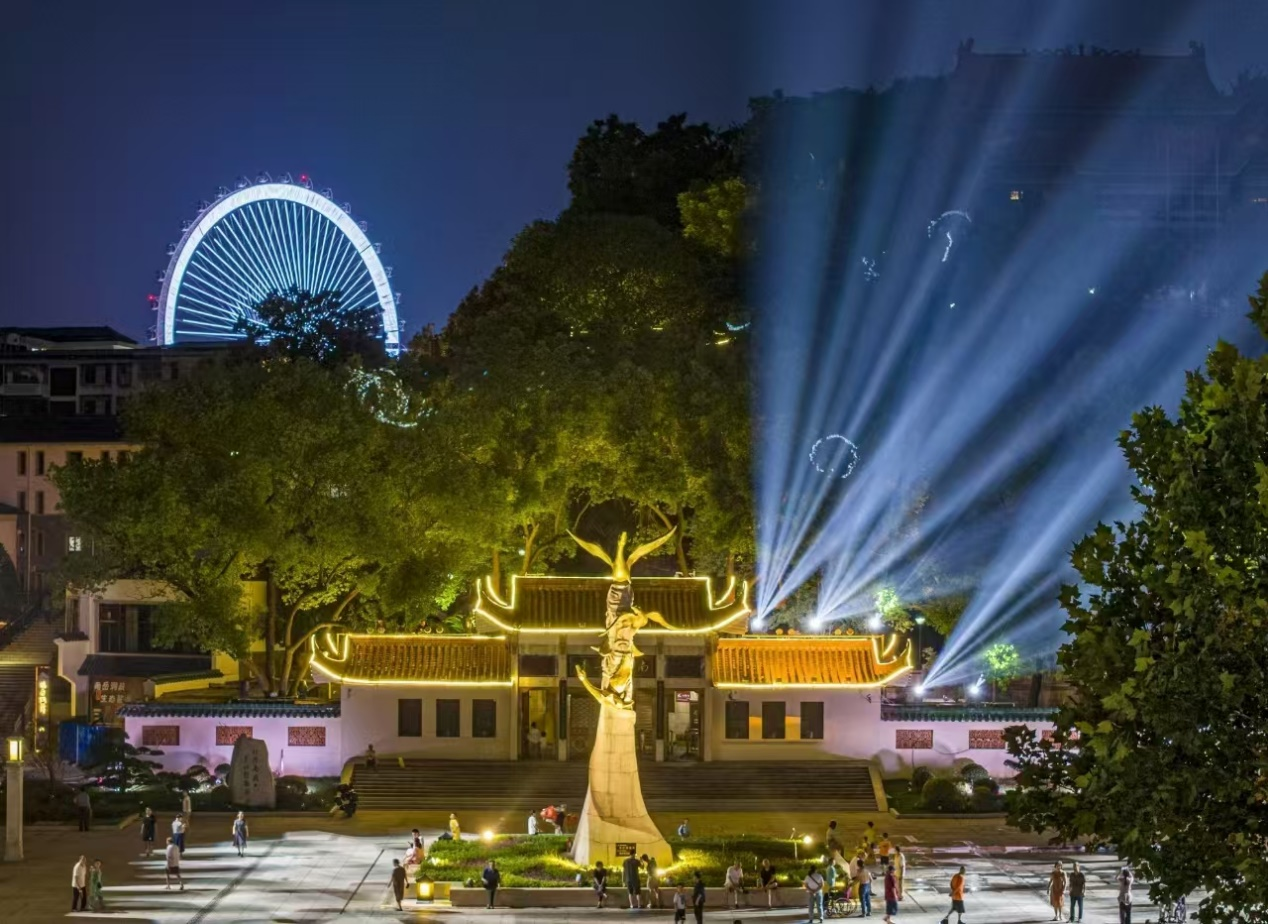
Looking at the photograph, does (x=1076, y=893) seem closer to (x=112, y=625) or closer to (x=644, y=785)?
(x=644, y=785)

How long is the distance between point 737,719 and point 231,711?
15.2 metres

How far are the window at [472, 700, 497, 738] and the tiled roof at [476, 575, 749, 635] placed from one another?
8.00 ft

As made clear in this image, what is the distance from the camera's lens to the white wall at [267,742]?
179 feet

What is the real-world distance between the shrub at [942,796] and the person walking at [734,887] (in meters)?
14.2

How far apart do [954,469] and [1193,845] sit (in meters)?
44.8

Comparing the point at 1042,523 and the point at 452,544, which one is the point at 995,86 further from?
the point at 452,544

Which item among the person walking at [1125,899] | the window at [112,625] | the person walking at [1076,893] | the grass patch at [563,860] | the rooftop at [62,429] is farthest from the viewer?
the rooftop at [62,429]

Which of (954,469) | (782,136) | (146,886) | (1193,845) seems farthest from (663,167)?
(1193,845)

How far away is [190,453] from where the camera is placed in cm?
5656

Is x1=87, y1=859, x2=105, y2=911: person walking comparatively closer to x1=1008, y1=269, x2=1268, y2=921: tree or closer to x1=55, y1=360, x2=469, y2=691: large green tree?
x1=55, y1=360, x2=469, y2=691: large green tree

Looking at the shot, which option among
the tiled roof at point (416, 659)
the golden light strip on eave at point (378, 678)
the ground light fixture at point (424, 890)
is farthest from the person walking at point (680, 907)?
the tiled roof at point (416, 659)

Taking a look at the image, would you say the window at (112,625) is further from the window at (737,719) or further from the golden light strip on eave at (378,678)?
the window at (737,719)

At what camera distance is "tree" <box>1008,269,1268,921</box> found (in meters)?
19.2

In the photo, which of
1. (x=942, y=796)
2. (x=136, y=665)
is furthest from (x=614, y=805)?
(x=136, y=665)
